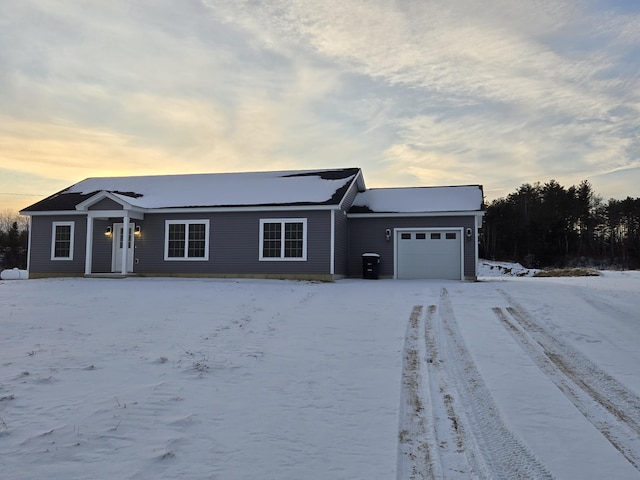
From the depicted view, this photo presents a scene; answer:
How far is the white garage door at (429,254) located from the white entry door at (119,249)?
1061cm

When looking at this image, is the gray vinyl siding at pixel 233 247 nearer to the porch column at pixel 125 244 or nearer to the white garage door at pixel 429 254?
the porch column at pixel 125 244

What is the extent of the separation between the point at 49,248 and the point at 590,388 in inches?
810

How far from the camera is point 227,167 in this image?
25781 millimetres

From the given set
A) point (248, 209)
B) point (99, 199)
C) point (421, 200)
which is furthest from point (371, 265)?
point (99, 199)

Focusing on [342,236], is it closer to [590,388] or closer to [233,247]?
[233,247]

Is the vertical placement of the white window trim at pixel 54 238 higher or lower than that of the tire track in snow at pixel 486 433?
higher

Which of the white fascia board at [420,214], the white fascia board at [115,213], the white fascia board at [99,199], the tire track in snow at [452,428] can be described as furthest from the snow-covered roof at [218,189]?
the tire track in snow at [452,428]

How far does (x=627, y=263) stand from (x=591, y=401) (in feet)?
147

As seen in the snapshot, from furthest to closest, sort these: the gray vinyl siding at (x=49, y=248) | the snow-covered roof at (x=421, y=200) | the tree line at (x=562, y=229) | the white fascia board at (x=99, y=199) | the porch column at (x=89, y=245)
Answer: the tree line at (x=562, y=229) < the gray vinyl siding at (x=49, y=248) < the snow-covered roof at (x=421, y=200) < the porch column at (x=89, y=245) < the white fascia board at (x=99, y=199)

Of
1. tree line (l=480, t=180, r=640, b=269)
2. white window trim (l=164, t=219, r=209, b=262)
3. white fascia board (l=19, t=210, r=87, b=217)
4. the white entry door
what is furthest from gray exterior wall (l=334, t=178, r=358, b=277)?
tree line (l=480, t=180, r=640, b=269)

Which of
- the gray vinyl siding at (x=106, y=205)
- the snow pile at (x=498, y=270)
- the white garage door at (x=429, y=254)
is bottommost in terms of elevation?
the snow pile at (x=498, y=270)

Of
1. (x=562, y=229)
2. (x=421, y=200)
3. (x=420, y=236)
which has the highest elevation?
(x=562, y=229)

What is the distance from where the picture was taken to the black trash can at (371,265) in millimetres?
18578

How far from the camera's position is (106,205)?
18609 mm
